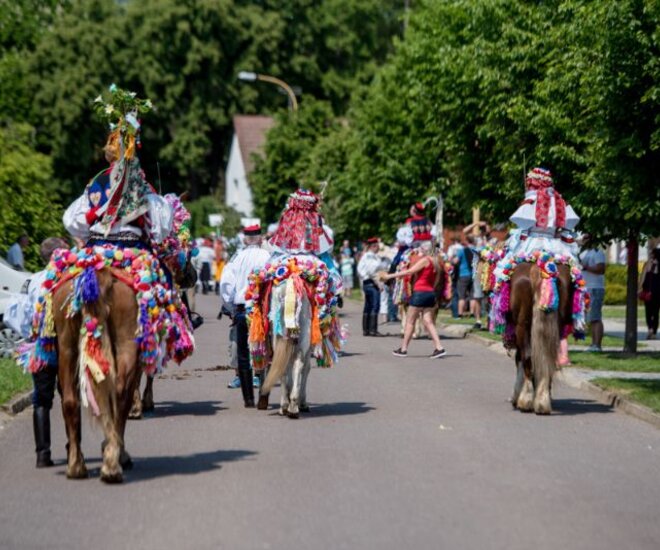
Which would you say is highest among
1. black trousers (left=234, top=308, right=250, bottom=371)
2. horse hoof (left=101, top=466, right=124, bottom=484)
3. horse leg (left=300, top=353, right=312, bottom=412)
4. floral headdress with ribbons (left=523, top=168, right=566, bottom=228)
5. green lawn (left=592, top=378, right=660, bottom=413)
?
floral headdress with ribbons (left=523, top=168, right=566, bottom=228)

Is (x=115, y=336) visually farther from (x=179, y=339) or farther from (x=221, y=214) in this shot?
(x=221, y=214)

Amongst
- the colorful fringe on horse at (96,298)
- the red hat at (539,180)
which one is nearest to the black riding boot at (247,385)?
the red hat at (539,180)

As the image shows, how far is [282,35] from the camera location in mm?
67312

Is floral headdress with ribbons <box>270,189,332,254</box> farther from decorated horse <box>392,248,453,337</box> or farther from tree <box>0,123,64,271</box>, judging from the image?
tree <box>0,123,64,271</box>

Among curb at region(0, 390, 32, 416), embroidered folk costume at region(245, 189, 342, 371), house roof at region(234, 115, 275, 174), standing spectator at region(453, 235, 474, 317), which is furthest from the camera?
house roof at region(234, 115, 275, 174)

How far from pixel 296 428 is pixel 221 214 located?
45.1 meters

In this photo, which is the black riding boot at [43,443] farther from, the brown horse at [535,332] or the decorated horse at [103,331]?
the brown horse at [535,332]

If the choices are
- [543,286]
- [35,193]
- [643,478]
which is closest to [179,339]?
[643,478]

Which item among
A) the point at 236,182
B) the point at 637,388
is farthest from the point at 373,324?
the point at 236,182

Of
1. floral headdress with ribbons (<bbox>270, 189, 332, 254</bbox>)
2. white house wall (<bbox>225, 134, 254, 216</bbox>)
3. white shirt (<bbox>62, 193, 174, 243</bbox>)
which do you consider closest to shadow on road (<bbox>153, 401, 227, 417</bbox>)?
floral headdress with ribbons (<bbox>270, 189, 332, 254</bbox>)

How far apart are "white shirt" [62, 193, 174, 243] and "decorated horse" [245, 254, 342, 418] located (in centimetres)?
317

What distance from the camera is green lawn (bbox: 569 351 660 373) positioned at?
17702 millimetres

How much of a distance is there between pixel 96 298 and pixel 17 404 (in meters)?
4.85

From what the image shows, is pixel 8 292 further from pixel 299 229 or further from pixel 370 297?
pixel 299 229
